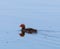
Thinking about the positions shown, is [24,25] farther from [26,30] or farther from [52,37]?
[52,37]

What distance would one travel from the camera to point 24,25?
5.81m

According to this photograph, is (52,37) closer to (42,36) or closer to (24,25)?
(42,36)

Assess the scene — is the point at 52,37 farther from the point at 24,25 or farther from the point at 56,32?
the point at 24,25

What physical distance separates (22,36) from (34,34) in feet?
0.50

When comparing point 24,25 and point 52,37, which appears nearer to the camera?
point 52,37

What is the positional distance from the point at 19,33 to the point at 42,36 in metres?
0.27

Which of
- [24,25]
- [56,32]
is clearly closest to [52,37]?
[56,32]

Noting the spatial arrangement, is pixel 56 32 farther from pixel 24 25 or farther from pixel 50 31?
pixel 24 25

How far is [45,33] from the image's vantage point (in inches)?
220

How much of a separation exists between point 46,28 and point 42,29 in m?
0.05

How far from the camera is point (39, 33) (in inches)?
221

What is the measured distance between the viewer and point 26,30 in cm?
568

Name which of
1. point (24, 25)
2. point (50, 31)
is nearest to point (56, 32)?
point (50, 31)

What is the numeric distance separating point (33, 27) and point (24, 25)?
5.2 inches
